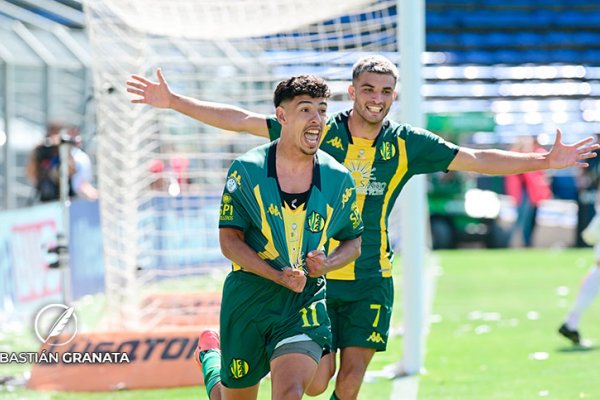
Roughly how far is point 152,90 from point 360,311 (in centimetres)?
175

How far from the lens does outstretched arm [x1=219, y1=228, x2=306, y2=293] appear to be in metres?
5.35

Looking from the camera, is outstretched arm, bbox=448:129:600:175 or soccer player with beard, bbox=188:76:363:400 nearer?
soccer player with beard, bbox=188:76:363:400

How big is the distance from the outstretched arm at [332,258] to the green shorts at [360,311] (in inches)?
34.6

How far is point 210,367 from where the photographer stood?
6.40 m

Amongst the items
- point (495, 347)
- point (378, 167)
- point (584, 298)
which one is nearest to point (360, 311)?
point (378, 167)

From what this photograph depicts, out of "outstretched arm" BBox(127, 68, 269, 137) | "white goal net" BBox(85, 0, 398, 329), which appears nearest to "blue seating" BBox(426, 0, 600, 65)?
"white goal net" BBox(85, 0, 398, 329)

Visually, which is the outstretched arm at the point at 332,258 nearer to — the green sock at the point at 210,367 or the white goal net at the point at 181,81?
the green sock at the point at 210,367

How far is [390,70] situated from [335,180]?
1.10 meters

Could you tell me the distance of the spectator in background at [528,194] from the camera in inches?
971

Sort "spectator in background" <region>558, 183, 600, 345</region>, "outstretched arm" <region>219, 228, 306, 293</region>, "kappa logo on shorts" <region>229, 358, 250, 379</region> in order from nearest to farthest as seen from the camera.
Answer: "outstretched arm" <region>219, 228, 306, 293</region> < "kappa logo on shorts" <region>229, 358, 250, 379</region> < "spectator in background" <region>558, 183, 600, 345</region>

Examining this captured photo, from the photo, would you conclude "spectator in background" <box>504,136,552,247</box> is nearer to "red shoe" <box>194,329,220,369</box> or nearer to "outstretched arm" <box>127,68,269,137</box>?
"outstretched arm" <box>127,68,269,137</box>

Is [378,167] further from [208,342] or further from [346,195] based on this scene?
[208,342]

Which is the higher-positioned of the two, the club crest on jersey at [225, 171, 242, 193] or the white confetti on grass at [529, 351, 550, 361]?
the club crest on jersey at [225, 171, 242, 193]

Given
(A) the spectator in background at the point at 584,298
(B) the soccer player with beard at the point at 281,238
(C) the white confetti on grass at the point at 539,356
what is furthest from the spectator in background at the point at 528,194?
(B) the soccer player with beard at the point at 281,238
